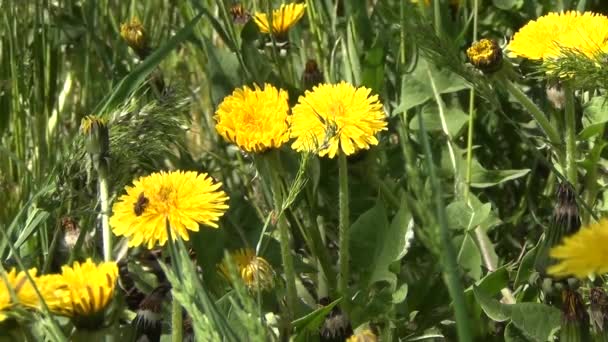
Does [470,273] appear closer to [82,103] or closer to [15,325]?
[15,325]

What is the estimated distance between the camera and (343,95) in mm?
1079

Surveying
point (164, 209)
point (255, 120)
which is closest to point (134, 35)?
point (255, 120)

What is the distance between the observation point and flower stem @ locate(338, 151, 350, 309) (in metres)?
1.07

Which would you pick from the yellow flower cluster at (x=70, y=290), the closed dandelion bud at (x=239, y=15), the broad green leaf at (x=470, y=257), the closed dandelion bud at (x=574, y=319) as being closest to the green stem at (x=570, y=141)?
the broad green leaf at (x=470, y=257)

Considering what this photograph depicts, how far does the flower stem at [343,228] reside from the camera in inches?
42.2

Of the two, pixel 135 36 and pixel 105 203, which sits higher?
pixel 135 36

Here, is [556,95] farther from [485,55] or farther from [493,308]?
[493,308]

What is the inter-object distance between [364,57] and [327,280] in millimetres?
373

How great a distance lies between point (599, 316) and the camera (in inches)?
33.7

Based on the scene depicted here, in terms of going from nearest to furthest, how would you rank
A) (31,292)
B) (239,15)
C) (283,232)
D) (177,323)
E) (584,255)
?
1. (584,255)
2. (31,292)
3. (177,323)
4. (283,232)
5. (239,15)

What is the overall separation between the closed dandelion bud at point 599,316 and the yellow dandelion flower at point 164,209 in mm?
337

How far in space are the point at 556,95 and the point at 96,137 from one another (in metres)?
0.54

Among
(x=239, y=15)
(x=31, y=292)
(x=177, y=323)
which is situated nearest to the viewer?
(x=31, y=292)

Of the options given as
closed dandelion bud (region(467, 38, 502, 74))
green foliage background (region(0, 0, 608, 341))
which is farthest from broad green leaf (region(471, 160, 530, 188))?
closed dandelion bud (region(467, 38, 502, 74))
